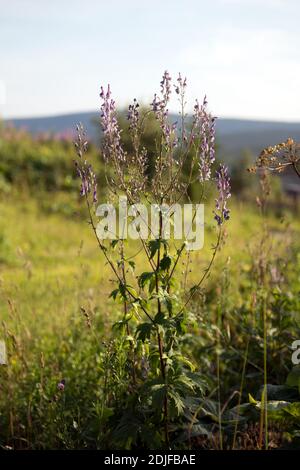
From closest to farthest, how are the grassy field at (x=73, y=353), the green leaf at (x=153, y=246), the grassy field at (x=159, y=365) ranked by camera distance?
the green leaf at (x=153, y=246) < the grassy field at (x=159, y=365) < the grassy field at (x=73, y=353)

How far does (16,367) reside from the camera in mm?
4004

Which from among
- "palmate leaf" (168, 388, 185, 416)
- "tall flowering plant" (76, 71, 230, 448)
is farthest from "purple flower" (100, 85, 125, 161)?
"palmate leaf" (168, 388, 185, 416)

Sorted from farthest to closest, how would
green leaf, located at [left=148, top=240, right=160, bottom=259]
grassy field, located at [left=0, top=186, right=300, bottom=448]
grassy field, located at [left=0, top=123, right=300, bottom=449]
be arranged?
grassy field, located at [left=0, top=186, right=300, bottom=448]
grassy field, located at [left=0, top=123, right=300, bottom=449]
green leaf, located at [left=148, top=240, right=160, bottom=259]

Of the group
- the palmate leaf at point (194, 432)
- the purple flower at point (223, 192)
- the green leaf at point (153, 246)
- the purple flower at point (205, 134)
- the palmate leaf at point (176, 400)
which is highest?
the purple flower at point (205, 134)

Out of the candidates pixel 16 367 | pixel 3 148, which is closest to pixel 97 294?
pixel 16 367

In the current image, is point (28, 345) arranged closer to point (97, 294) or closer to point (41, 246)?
point (97, 294)

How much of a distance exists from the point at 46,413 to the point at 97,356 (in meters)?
0.55

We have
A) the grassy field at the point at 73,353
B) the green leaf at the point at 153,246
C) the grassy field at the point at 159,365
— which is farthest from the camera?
the grassy field at the point at 73,353

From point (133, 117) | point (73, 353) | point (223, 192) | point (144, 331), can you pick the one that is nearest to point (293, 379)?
point (144, 331)

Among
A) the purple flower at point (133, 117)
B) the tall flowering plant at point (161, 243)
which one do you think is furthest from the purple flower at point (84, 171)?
the purple flower at point (133, 117)

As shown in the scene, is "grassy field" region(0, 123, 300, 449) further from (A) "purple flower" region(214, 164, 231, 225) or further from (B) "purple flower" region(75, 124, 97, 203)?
(B) "purple flower" region(75, 124, 97, 203)

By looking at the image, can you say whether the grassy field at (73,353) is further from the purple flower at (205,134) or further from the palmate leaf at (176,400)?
the purple flower at (205,134)

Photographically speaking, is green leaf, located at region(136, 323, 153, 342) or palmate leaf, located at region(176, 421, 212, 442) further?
palmate leaf, located at region(176, 421, 212, 442)

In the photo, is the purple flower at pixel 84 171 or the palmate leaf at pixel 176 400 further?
the purple flower at pixel 84 171
